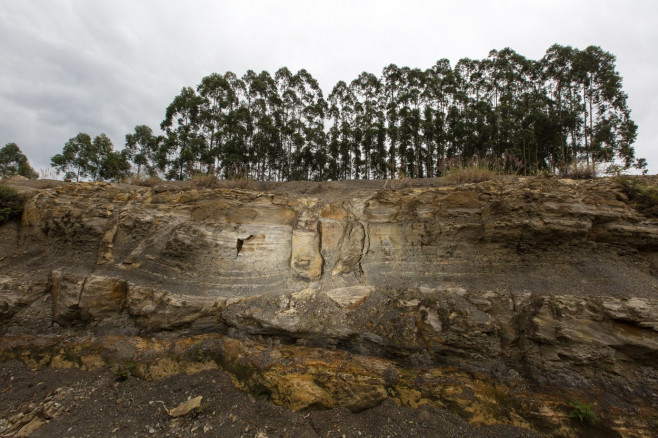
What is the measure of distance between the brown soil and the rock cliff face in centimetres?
21

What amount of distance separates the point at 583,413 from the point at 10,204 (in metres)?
13.2

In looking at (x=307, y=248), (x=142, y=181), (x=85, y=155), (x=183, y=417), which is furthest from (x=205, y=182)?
(x=85, y=155)

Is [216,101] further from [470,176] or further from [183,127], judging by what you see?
[470,176]

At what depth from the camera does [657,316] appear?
12.8 feet

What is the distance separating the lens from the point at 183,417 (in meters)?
4.10

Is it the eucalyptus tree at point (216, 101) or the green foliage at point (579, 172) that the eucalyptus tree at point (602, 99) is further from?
the eucalyptus tree at point (216, 101)

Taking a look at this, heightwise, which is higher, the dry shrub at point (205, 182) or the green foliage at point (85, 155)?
the green foliage at point (85, 155)

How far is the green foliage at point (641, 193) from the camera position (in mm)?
4808

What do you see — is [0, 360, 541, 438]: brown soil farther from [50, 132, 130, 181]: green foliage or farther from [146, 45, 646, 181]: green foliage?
[50, 132, 130, 181]: green foliage

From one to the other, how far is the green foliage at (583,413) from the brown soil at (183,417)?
0.66 meters

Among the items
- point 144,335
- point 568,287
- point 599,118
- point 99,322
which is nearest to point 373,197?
point 568,287

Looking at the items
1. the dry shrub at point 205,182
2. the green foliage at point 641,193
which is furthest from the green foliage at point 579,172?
the dry shrub at point 205,182

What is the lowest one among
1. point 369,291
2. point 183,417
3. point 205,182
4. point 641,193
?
point 183,417

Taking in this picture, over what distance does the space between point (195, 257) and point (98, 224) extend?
2.79 meters
